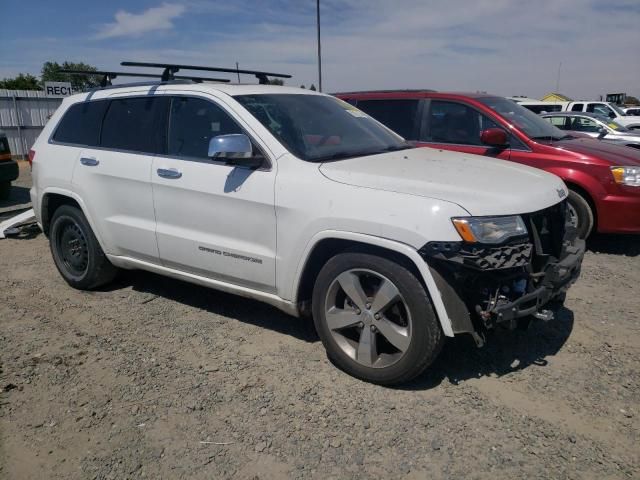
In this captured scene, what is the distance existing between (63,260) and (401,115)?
171 inches

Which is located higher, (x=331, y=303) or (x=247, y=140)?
(x=247, y=140)

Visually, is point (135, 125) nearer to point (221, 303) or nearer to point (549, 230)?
point (221, 303)

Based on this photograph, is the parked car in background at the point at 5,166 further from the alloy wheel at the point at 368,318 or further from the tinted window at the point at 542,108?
the tinted window at the point at 542,108

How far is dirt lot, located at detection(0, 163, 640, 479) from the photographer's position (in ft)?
8.65

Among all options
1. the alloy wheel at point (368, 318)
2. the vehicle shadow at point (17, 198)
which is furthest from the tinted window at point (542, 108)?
the alloy wheel at point (368, 318)

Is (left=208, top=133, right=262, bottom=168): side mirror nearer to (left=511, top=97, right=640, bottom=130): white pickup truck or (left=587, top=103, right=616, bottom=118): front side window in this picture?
(left=511, top=97, right=640, bottom=130): white pickup truck

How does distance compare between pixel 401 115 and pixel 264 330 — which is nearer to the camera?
pixel 264 330

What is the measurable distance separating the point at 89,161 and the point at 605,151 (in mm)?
5392

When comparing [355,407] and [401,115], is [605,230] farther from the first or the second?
[355,407]

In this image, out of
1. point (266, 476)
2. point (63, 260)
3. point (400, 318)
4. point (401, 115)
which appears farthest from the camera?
point (401, 115)

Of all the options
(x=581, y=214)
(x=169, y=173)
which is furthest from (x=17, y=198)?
(x=581, y=214)

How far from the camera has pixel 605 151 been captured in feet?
20.1

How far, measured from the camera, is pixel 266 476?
8.39 ft

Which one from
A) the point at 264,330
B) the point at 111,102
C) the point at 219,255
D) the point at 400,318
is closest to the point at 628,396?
the point at 400,318
